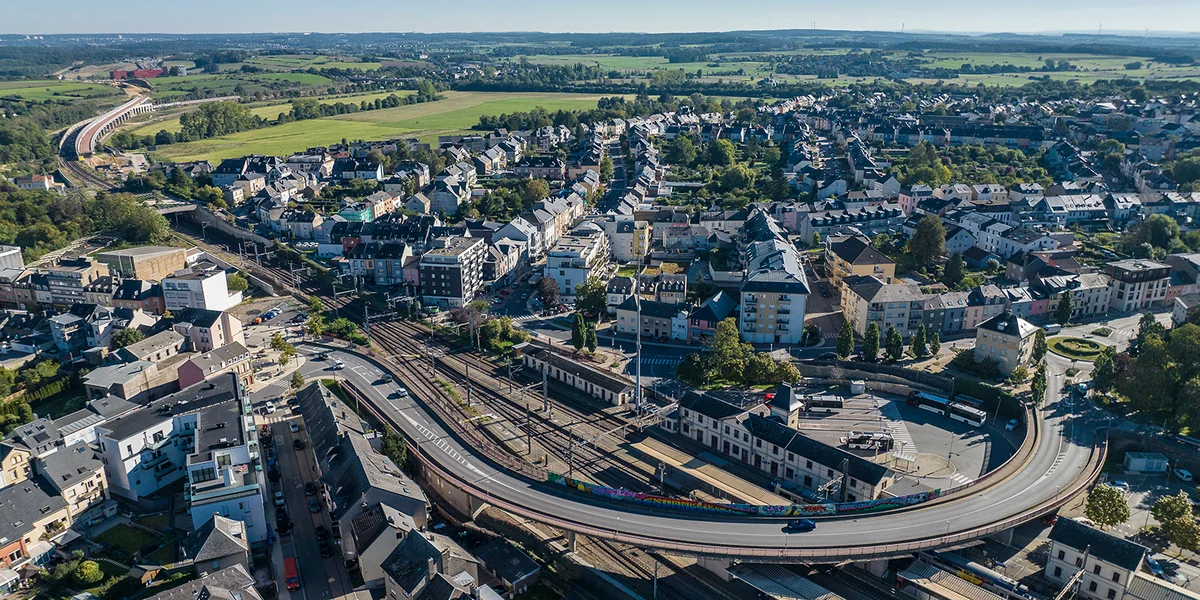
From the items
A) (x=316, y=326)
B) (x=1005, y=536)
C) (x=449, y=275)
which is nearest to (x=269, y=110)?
(x=449, y=275)

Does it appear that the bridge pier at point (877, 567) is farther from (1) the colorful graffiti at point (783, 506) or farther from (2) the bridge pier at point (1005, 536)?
(2) the bridge pier at point (1005, 536)

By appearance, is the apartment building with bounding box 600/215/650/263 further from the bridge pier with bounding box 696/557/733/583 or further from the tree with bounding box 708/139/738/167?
the bridge pier with bounding box 696/557/733/583

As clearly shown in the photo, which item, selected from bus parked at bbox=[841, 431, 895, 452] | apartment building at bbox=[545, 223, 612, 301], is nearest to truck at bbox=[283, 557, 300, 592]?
bus parked at bbox=[841, 431, 895, 452]

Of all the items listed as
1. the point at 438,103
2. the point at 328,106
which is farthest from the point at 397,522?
the point at 438,103

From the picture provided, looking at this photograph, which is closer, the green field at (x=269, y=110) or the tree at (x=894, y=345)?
the tree at (x=894, y=345)

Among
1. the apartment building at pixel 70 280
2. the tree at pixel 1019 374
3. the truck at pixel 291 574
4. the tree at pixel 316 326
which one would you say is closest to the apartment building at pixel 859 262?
the tree at pixel 1019 374

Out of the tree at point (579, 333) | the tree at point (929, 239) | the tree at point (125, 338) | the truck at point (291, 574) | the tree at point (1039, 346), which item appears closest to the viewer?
the truck at point (291, 574)

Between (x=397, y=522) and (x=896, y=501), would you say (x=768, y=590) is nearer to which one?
(x=896, y=501)
